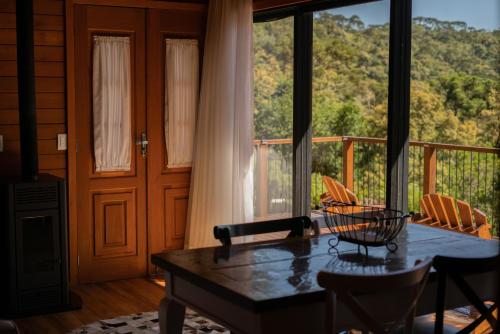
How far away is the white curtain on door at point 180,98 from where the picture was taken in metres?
5.86

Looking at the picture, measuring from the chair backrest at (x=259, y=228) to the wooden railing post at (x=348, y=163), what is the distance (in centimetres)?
179

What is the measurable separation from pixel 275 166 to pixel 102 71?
161 centimetres

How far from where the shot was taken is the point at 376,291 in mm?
2406

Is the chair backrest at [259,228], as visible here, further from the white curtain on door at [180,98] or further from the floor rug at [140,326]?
the white curtain on door at [180,98]

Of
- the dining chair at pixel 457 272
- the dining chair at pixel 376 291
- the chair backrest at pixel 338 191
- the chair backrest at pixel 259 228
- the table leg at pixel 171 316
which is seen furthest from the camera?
the chair backrest at pixel 338 191

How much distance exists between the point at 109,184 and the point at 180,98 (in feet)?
3.11

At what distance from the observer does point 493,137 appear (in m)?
4.23

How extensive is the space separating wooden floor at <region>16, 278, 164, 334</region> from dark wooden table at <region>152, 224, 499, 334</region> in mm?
1890

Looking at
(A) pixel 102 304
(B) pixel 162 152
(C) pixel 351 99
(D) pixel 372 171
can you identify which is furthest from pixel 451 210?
(A) pixel 102 304

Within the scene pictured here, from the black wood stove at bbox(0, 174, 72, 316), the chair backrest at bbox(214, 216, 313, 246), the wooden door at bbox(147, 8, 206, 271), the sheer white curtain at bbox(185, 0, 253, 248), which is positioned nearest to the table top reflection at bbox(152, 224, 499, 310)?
the chair backrest at bbox(214, 216, 313, 246)

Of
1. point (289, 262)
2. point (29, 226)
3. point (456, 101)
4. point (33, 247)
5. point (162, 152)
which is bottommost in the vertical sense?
point (33, 247)

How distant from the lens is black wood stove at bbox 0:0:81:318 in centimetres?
463

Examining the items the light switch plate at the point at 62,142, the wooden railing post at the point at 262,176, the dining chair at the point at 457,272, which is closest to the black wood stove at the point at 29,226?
the light switch plate at the point at 62,142

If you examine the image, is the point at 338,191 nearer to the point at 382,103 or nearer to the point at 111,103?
the point at 382,103
